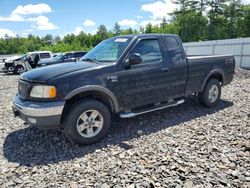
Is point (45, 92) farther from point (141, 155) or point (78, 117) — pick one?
point (141, 155)

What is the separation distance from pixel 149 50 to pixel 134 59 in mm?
745

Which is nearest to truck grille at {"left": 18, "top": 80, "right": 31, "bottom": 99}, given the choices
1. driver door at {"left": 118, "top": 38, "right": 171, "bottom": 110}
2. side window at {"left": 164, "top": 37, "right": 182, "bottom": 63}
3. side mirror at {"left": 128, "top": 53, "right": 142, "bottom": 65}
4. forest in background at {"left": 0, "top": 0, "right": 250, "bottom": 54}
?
driver door at {"left": 118, "top": 38, "right": 171, "bottom": 110}

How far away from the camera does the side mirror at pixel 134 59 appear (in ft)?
16.1

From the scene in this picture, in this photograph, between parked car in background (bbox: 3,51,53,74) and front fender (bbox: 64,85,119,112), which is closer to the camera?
front fender (bbox: 64,85,119,112)

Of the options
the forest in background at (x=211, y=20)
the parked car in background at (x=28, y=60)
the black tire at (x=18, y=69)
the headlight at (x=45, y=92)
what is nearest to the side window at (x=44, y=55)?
the parked car in background at (x=28, y=60)

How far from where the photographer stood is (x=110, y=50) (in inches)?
213

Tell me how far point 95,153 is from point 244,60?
52.2 ft

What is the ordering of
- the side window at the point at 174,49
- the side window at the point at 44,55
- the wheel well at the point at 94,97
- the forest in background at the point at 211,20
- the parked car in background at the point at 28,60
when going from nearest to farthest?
the wheel well at the point at 94,97
the side window at the point at 174,49
the parked car in background at the point at 28,60
the side window at the point at 44,55
the forest in background at the point at 211,20

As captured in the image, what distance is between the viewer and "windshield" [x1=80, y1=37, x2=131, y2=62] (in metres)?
5.16

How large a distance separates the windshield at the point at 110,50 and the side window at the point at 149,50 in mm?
264

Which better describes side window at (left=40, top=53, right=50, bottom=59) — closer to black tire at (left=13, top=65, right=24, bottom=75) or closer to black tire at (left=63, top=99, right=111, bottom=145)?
black tire at (left=13, top=65, right=24, bottom=75)

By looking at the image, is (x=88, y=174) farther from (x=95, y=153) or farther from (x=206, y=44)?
(x=206, y=44)

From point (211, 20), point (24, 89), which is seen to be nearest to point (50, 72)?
point (24, 89)

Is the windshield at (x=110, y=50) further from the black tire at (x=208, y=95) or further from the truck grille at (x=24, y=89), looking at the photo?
the black tire at (x=208, y=95)
